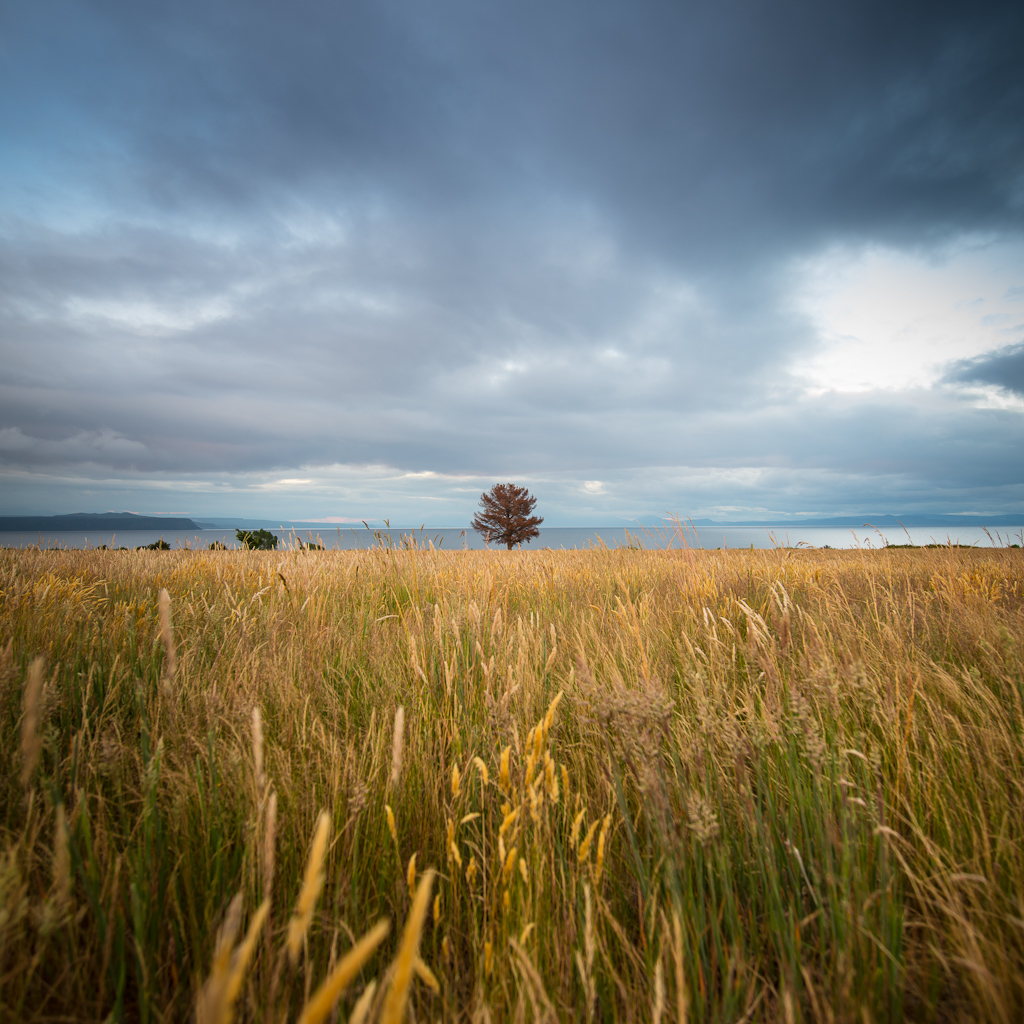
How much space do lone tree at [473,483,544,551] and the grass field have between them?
43.0 meters

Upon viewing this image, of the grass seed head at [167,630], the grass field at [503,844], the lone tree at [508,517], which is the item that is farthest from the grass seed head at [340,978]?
the lone tree at [508,517]

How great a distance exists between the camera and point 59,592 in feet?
12.6

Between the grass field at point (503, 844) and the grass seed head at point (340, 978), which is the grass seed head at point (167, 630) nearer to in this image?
the grass field at point (503, 844)

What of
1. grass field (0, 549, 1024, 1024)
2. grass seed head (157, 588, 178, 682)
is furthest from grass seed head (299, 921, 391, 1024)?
grass seed head (157, 588, 178, 682)

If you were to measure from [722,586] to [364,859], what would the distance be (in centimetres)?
418

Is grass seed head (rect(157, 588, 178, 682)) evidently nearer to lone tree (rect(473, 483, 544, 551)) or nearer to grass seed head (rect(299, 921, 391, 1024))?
grass seed head (rect(299, 921, 391, 1024))

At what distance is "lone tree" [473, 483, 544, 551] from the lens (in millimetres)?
46406

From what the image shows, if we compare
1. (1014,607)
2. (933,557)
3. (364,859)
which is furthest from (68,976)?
(933,557)

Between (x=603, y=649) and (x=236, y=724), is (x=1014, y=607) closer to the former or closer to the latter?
(x=603, y=649)

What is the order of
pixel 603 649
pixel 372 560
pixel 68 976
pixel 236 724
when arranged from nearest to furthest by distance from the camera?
pixel 68 976, pixel 236 724, pixel 603 649, pixel 372 560

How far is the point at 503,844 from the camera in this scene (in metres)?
1.13

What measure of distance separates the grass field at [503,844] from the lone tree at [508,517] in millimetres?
43015

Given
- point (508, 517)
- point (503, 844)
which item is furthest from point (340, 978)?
point (508, 517)

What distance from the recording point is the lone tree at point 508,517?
4641cm
